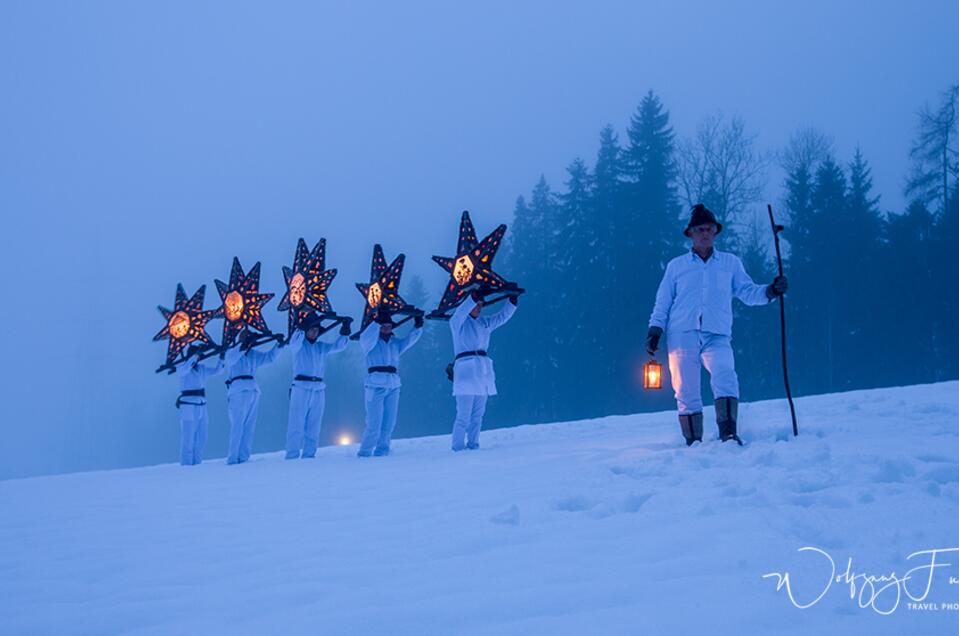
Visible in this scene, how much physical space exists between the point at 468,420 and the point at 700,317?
4.16 metres

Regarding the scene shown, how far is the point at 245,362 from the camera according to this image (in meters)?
12.6

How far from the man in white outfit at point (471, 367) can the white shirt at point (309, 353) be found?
2629 mm

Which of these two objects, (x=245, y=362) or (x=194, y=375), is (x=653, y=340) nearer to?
(x=245, y=362)

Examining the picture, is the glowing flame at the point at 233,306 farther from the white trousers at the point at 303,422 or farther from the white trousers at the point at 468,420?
the white trousers at the point at 468,420

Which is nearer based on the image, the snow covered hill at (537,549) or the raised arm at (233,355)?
the snow covered hill at (537,549)

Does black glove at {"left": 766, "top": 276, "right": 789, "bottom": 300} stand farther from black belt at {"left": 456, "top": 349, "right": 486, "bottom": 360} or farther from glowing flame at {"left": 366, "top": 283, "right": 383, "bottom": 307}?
glowing flame at {"left": 366, "top": 283, "right": 383, "bottom": 307}

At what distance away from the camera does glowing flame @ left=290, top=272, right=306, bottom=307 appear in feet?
41.1

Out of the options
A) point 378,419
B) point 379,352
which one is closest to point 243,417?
point 378,419

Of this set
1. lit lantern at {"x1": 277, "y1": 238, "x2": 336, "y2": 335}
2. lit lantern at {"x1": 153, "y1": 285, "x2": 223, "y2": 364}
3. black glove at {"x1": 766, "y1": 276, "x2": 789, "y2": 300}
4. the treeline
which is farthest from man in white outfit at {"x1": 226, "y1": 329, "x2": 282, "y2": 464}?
the treeline

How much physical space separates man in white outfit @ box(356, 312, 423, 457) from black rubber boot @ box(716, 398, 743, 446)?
5531 mm

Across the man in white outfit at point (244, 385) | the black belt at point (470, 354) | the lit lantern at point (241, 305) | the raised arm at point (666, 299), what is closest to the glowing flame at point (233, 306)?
the lit lantern at point (241, 305)

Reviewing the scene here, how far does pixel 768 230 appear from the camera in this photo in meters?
32.3

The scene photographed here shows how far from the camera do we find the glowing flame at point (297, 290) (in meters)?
12.5

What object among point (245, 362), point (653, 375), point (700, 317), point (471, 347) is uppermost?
point (700, 317)
